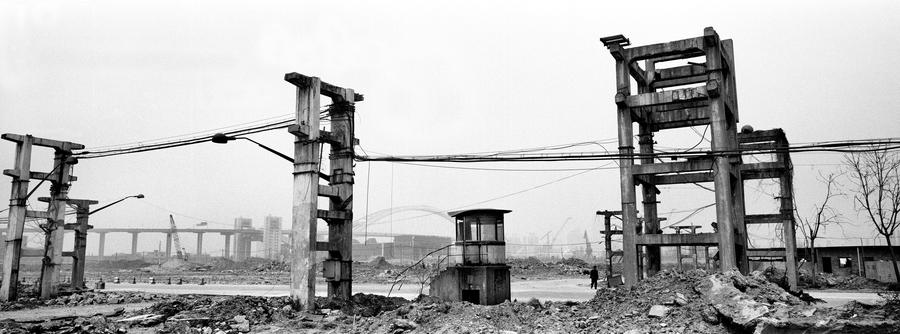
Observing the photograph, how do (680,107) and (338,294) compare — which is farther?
(680,107)

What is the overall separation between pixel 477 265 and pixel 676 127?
1065 cm

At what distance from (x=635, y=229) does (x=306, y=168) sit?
11711mm

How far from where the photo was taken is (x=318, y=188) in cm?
1997

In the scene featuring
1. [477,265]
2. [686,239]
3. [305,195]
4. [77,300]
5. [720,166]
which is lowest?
[77,300]

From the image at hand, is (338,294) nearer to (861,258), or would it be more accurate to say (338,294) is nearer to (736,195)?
(736,195)

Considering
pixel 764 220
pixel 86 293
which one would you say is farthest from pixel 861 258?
pixel 86 293

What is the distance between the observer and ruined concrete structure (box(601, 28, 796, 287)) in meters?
20.4

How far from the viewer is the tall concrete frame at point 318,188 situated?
1947cm

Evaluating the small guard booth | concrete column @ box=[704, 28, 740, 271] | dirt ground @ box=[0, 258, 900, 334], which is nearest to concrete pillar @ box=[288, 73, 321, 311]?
dirt ground @ box=[0, 258, 900, 334]

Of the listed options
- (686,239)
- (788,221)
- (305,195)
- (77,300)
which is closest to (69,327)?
(305,195)

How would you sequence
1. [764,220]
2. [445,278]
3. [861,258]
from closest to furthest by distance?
[445,278] → [764,220] → [861,258]

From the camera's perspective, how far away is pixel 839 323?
11805 millimetres

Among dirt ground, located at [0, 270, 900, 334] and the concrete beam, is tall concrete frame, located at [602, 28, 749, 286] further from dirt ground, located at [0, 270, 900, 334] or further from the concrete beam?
dirt ground, located at [0, 270, 900, 334]

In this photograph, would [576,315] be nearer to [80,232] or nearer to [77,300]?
[77,300]
